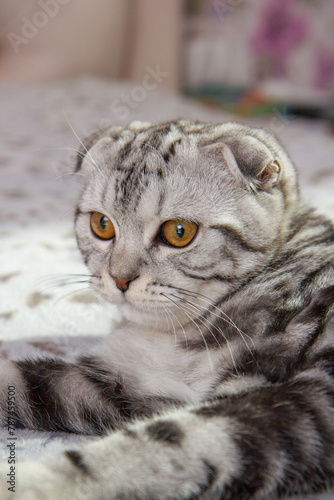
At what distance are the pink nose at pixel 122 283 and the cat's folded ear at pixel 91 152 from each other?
267mm

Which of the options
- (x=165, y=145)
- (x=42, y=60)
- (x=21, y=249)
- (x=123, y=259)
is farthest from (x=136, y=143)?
(x=42, y=60)

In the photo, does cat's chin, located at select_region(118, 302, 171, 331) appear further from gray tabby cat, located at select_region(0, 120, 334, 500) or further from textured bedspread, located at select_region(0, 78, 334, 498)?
textured bedspread, located at select_region(0, 78, 334, 498)

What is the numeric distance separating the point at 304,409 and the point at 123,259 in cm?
38

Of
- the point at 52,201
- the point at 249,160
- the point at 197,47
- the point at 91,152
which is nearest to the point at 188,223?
the point at 249,160

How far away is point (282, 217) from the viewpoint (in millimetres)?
934

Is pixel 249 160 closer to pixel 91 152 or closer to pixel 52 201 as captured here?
pixel 91 152

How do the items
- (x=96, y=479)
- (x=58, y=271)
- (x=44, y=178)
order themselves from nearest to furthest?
(x=96, y=479), (x=58, y=271), (x=44, y=178)

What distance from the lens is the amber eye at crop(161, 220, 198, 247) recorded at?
862 millimetres

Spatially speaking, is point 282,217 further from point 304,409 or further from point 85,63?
point 85,63

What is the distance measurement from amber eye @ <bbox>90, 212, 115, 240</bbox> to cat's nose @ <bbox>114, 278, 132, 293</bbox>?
12 cm

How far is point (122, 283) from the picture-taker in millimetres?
869

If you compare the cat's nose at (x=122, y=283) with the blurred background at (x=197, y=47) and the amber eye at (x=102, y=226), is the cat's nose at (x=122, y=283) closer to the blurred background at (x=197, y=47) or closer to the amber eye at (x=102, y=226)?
the amber eye at (x=102, y=226)

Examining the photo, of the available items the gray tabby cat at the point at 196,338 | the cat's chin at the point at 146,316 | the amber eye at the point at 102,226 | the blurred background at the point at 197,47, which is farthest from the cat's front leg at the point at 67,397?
the blurred background at the point at 197,47

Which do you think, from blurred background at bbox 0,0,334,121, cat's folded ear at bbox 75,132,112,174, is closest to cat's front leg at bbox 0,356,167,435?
cat's folded ear at bbox 75,132,112,174
